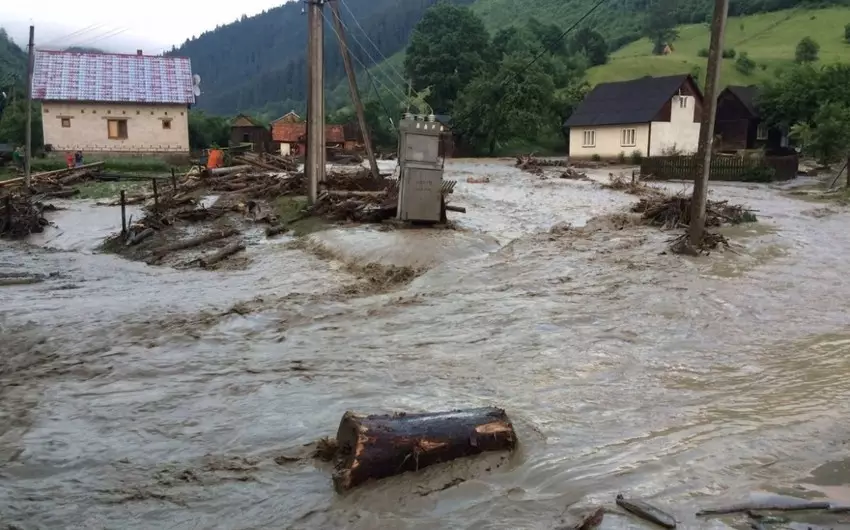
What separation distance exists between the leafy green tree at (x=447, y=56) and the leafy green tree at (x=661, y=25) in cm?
2965

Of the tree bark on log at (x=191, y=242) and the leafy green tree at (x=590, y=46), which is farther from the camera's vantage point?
the leafy green tree at (x=590, y=46)

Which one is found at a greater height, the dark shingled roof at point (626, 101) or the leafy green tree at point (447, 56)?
the leafy green tree at point (447, 56)

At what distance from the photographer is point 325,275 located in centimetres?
1327

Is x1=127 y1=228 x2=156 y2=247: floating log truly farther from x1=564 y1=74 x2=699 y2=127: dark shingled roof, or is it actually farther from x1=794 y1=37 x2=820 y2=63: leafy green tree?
x1=794 y1=37 x2=820 y2=63: leafy green tree

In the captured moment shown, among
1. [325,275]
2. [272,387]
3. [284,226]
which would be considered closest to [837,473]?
[272,387]

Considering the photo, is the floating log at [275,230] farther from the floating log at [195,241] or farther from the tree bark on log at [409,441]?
the tree bark on log at [409,441]

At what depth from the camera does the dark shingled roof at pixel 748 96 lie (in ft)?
177

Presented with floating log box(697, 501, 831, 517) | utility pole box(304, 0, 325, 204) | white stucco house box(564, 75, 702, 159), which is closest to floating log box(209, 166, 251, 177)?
utility pole box(304, 0, 325, 204)

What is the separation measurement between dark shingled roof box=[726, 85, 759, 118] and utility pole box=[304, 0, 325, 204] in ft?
142

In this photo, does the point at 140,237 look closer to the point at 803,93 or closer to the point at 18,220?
the point at 18,220

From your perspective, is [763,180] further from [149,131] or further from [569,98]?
[149,131]

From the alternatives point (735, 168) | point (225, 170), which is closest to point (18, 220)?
point (225, 170)

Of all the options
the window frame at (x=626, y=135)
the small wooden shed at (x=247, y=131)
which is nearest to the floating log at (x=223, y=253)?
the window frame at (x=626, y=135)

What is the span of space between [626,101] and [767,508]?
5450cm
